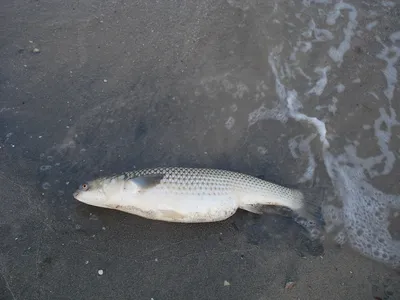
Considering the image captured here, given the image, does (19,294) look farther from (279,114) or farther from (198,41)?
(198,41)

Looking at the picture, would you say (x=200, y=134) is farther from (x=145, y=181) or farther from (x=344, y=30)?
(x=344, y=30)

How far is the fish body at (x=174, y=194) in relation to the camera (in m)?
4.77

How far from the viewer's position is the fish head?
4.84m

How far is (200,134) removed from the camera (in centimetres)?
593

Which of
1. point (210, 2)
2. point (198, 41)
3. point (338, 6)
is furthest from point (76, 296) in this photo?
point (338, 6)

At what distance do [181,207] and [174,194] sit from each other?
0.17 metres

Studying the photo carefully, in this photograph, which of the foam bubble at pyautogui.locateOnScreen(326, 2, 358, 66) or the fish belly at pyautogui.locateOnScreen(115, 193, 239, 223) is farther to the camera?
the foam bubble at pyautogui.locateOnScreen(326, 2, 358, 66)

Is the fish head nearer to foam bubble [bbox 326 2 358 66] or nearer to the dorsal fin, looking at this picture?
the dorsal fin

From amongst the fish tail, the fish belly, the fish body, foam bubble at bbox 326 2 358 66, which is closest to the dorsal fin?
the fish body

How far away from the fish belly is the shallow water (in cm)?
22

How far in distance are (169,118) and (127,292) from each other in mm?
2599

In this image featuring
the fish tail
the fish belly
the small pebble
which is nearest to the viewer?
the small pebble

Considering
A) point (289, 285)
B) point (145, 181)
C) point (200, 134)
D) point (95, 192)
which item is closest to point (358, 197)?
point (289, 285)

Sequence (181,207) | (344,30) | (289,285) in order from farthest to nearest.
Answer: (344,30) → (181,207) → (289,285)
